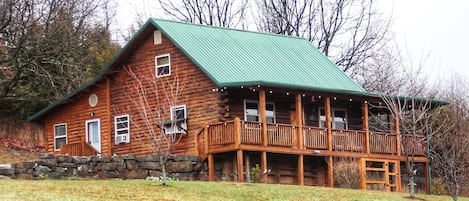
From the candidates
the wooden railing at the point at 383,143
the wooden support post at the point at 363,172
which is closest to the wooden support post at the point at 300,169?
the wooden support post at the point at 363,172

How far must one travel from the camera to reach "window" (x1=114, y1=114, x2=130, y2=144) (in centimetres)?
4297

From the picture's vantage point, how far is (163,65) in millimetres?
42062

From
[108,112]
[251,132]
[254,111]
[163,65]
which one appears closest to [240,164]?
[251,132]

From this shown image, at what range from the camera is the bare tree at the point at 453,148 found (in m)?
40.6

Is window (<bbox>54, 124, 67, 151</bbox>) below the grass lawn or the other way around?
the other way around

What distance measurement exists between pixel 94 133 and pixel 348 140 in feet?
35.2

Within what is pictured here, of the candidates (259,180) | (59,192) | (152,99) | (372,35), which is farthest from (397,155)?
(372,35)

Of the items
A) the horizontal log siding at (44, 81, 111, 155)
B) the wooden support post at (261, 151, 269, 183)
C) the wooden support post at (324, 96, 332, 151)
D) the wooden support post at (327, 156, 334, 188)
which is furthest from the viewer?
the horizontal log siding at (44, 81, 111, 155)

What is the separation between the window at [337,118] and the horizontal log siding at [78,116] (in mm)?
8751

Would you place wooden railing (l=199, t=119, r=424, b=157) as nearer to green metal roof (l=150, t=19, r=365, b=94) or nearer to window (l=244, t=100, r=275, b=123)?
green metal roof (l=150, t=19, r=365, b=94)

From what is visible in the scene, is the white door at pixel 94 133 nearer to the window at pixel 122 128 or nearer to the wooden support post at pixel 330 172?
the window at pixel 122 128

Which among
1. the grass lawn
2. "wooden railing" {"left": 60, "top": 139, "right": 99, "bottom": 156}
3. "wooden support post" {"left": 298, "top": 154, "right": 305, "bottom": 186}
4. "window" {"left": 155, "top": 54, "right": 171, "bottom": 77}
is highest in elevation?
"window" {"left": 155, "top": 54, "right": 171, "bottom": 77}

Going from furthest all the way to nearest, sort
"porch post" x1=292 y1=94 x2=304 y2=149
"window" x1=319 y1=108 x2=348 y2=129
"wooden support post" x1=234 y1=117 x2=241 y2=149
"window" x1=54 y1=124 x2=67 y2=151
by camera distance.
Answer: "window" x1=54 y1=124 x2=67 y2=151 < "window" x1=319 y1=108 x2=348 y2=129 < "porch post" x1=292 y1=94 x2=304 y2=149 < "wooden support post" x1=234 y1=117 x2=241 y2=149

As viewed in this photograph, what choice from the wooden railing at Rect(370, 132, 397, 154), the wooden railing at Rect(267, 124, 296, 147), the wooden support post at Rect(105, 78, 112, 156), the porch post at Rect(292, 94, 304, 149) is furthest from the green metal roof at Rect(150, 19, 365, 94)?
the wooden support post at Rect(105, 78, 112, 156)
